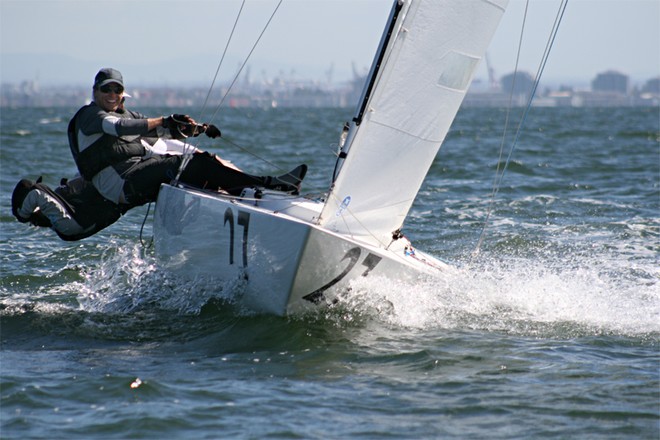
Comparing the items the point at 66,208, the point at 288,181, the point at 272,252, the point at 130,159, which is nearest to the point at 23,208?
the point at 66,208

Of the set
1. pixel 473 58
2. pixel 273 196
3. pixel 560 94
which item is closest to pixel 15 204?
pixel 273 196

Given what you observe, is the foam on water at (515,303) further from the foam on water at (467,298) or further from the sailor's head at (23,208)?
the sailor's head at (23,208)

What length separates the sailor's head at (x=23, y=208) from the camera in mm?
6234

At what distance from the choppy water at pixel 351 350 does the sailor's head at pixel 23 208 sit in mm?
562

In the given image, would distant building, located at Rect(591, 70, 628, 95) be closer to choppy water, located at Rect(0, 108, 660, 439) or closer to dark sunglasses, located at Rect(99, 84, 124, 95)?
choppy water, located at Rect(0, 108, 660, 439)

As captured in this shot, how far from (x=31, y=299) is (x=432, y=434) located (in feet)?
11.8

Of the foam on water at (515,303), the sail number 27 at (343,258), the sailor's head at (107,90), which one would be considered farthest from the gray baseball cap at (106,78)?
the foam on water at (515,303)

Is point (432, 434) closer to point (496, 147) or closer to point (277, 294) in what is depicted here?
point (277, 294)

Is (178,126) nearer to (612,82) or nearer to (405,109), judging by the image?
(405,109)

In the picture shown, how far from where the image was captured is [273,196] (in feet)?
19.1

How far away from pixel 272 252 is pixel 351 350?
26.3 inches

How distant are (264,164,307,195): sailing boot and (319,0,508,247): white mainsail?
707 mm

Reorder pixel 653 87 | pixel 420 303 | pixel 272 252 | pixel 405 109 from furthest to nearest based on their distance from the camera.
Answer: pixel 653 87 → pixel 420 303 → pixel 405 109 → pixel 272 252

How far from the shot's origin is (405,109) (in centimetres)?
549
